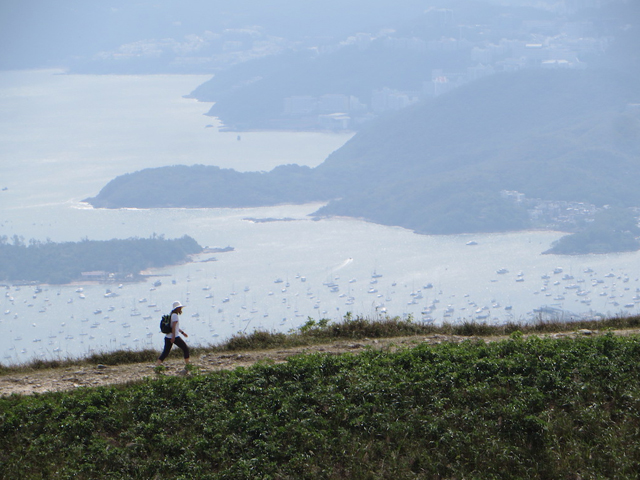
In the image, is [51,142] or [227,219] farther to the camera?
[51,142]

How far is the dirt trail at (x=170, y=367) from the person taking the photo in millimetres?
7785

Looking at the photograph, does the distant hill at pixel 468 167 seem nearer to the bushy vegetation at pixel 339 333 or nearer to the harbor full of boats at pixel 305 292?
the harbor full of boats at pixel 305 292

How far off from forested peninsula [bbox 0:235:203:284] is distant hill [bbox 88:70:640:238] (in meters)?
30.4

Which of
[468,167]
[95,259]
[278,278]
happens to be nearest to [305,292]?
[278,278]

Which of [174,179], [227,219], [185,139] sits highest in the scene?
[185,139]

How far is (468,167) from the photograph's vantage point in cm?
14312

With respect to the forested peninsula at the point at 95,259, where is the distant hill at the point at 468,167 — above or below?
above

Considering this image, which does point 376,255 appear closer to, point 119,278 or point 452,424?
point 119,278

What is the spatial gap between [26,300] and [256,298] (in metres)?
32.0

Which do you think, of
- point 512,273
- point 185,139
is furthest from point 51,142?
point 512,273

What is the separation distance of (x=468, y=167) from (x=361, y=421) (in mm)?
141325

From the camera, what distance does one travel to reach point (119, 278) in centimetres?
8838

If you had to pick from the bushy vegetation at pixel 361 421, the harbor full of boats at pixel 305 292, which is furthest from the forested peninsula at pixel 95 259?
the bushy vegetation at pixel 361 421

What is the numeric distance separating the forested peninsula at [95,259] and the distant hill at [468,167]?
99.6 ft
